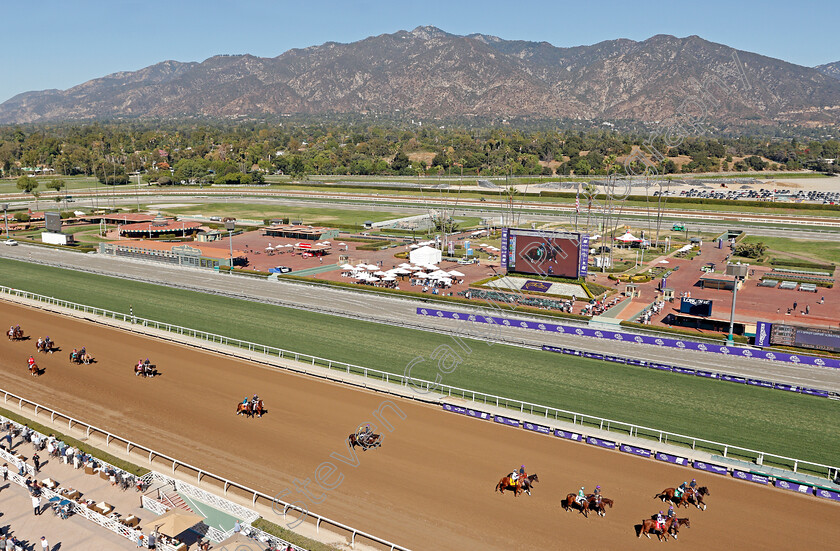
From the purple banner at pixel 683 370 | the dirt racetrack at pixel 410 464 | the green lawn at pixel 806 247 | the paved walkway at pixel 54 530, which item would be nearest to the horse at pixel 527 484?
the dirt racetrack at pixel 410 464

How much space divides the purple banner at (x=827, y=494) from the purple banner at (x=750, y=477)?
1871 millimetres

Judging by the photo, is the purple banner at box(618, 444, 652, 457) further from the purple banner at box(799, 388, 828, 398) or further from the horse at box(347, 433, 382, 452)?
the purple banner at box(799, 388, 828, 398)

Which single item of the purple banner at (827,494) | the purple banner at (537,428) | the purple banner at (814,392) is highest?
the purple banner at (537,428)

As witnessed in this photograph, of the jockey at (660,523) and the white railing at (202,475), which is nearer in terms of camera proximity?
the white railing at (202,475)

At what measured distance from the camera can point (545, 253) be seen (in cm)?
6662

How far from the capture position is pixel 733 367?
4294 cm

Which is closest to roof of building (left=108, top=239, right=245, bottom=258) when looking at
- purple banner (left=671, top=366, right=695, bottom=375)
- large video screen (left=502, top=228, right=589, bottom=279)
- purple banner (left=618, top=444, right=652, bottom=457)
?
large video screen (left=502, top=228, right=589, bottom=279)

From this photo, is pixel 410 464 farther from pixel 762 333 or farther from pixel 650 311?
pixel 650 311

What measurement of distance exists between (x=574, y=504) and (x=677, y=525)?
3.86 meters

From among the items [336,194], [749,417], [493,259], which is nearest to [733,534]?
[749,417]

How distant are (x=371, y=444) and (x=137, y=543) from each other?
37.8ft

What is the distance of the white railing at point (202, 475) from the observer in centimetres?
2261

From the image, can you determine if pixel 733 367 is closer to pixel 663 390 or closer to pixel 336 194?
pixel 663 390

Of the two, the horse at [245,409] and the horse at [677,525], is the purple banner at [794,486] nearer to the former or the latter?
the horse at [677,525]
